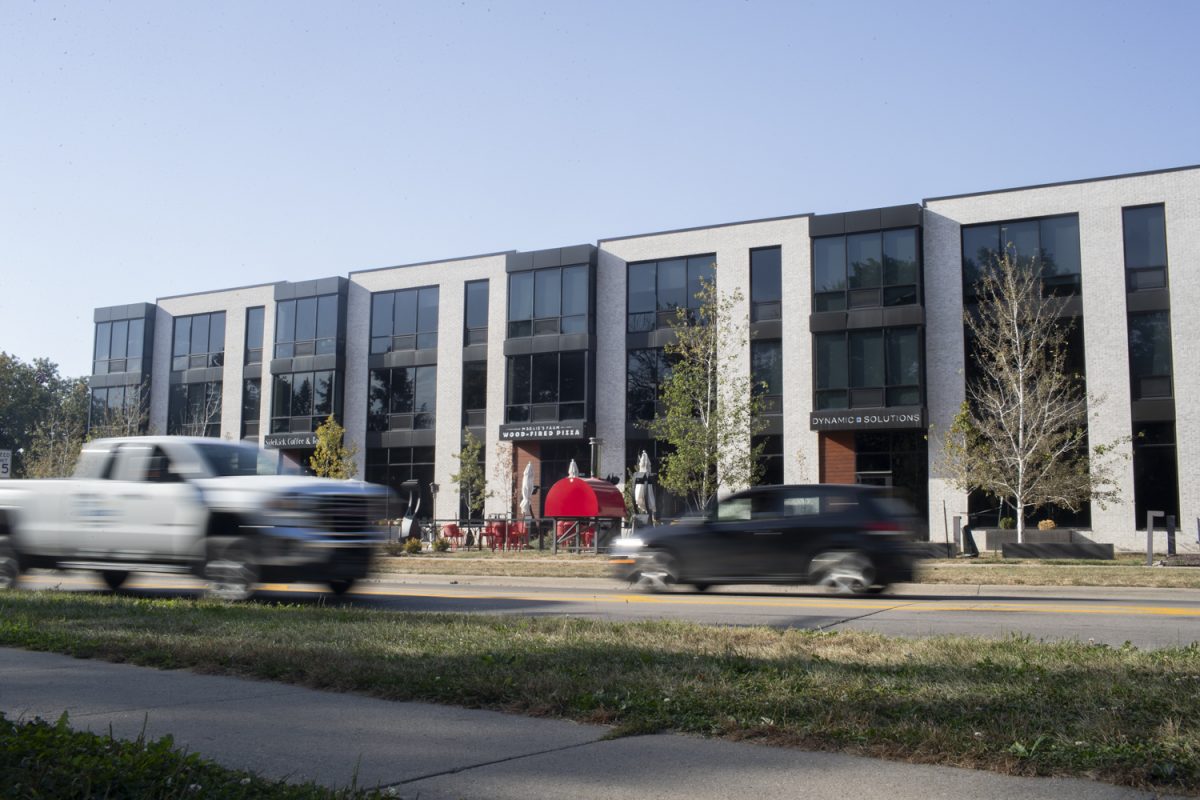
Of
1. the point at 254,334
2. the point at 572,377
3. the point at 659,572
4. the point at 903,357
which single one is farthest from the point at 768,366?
the point at 254,334

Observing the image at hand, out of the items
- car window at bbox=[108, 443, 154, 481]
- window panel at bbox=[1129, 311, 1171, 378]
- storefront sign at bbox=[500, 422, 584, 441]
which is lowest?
car window at bbox=[108, 443, 154, 481]

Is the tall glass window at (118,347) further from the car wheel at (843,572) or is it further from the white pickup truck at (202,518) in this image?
the car wheel at (843,572)

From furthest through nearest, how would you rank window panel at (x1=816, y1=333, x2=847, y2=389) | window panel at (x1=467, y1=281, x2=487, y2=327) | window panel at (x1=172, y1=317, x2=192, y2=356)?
1. window panel at (x1=172, y1=317, x2=192, y2=356)
2. window panel at (x1=467, y1=281, x2=487, y2=327)
3. window panel at (x1=816, y1=333, x2=847, y2=389)

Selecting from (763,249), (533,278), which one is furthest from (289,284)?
(763,249)

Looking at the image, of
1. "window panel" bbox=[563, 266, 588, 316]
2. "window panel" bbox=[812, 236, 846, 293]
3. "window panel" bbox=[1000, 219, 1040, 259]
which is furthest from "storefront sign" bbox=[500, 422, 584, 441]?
"window panel" bbox=[1000, 219, 1040, 259]

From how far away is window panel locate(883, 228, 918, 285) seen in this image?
35.1 meters

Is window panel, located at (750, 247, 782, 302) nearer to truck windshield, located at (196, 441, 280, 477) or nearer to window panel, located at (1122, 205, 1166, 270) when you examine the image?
window panel, located at (1122, 205, 1166, 270)

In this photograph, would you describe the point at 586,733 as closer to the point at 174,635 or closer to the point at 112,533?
the point at 174,635

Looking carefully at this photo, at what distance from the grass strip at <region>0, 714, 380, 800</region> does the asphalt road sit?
7.15 m

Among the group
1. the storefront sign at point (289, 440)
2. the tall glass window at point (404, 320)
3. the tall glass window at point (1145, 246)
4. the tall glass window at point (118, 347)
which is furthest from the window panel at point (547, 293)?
the tall glass window at point (118, 347)

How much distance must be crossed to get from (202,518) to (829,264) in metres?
27.7

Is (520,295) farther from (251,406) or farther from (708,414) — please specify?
(251,406)

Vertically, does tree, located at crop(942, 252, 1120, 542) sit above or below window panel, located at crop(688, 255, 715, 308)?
below

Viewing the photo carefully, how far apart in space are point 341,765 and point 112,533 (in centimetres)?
987
